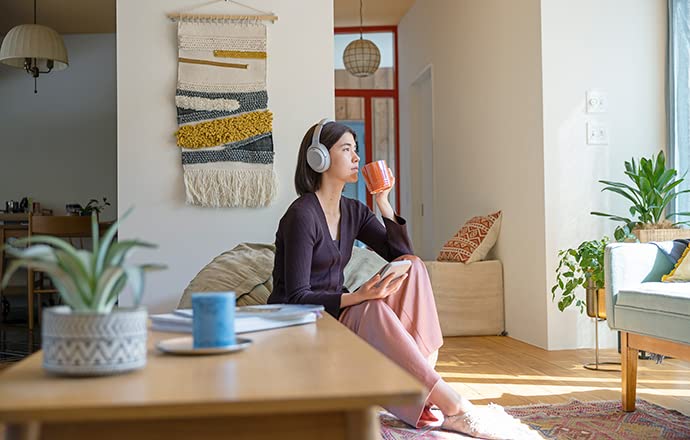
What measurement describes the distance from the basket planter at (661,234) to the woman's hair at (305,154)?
2.02 m

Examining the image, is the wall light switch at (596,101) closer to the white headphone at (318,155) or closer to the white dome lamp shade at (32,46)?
the white headphone at (318,155)

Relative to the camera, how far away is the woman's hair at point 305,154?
2.51 m

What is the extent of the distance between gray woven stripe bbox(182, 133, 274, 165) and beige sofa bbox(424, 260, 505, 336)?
4.37 ft

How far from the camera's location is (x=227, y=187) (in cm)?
418

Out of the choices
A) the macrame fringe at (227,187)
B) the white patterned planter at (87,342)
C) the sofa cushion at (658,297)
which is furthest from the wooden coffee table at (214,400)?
the macrame fringe at (227,187)

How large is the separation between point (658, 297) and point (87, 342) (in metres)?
1.95

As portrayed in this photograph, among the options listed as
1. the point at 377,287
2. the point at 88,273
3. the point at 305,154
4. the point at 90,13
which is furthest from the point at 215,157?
the point at 90,13

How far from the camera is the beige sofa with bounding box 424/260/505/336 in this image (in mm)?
4953

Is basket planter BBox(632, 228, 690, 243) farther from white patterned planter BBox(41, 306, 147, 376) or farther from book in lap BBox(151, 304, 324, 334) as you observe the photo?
white patterned planter BBox(41, 306, 147, 376)

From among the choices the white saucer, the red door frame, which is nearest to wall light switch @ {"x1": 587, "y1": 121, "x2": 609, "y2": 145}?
the white saucer

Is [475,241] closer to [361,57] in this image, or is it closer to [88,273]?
[361,57]

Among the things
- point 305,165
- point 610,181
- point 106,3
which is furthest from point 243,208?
point 106,3

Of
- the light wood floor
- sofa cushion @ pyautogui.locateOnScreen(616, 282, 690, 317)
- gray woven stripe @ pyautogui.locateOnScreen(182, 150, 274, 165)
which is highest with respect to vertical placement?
gray woven stripe @ pyautogui.locateOnScreen(182, 150, 274, 165)

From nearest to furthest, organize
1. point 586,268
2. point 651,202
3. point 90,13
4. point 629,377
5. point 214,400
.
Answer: point 214,400, point 629,377, point 586,268, point 651,202, point 90,13
